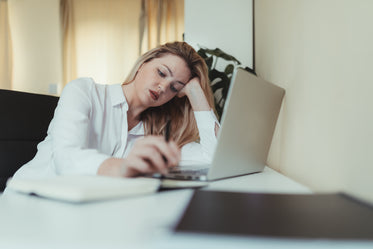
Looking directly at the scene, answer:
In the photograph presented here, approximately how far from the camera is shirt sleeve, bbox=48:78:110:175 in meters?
0.65

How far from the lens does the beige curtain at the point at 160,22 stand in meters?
3.32

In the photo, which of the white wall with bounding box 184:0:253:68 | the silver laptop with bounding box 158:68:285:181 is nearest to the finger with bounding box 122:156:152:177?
the silver laptop with bounding box 158:68:285:181

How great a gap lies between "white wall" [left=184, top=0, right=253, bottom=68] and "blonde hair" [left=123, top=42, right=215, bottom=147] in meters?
0.46

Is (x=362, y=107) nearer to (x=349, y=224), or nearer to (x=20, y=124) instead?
(x=349, y=224)

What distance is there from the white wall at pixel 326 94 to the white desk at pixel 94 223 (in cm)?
35

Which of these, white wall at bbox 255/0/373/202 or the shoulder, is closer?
white wall at bbox 255/0/373/202

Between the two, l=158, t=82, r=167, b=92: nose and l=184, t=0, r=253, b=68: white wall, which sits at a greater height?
l=184, t=0, r=253, b=68: white wall

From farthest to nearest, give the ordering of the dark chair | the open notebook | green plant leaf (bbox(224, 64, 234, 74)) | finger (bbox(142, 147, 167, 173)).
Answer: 1. green plant leaf (bbox(224, 64, 234, 74))
2. the dark chair
3. finger (bbox(142, 147, 167, 173))
4. the open notebook

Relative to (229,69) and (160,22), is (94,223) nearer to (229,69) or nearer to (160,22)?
(229,69)

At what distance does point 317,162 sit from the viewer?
77 centimetres

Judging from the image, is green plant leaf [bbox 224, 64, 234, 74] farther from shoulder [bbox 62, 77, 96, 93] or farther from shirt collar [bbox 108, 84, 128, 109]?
shoulder [bbox 62, 77, 96, 93]

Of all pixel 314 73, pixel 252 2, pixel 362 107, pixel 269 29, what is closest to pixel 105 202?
pixel 362 107

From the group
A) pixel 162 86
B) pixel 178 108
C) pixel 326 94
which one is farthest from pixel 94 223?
pixel 178 108

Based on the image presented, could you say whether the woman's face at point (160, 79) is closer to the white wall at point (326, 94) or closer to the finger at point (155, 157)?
the white wall at point (326, 94)
